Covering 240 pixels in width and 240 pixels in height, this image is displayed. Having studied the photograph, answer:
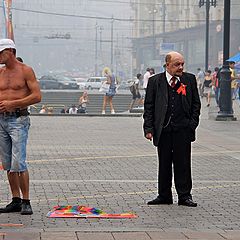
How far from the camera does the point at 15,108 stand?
31.8ft

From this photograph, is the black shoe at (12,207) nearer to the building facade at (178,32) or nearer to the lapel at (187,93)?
the lapel at (187,93)

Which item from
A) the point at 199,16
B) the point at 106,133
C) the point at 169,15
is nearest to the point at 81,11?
the point at 169,15

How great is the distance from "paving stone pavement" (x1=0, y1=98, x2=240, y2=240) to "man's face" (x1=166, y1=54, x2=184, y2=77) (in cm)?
161

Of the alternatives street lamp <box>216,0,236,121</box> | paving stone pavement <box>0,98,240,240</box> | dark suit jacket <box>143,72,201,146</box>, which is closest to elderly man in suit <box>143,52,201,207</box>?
dark suit jacket <box>143,72,201,146</box>

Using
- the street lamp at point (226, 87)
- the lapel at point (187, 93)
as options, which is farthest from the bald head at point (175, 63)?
the street lamp at point (226, 87)

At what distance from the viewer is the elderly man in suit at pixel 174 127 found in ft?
35.1

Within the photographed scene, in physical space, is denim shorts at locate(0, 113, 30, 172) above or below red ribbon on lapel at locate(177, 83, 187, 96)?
below

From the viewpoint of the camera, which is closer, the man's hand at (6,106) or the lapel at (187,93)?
the man's hand at (6,106)

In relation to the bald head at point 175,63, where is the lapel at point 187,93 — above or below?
below

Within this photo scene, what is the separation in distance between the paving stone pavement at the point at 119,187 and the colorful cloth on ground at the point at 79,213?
0.46 feet

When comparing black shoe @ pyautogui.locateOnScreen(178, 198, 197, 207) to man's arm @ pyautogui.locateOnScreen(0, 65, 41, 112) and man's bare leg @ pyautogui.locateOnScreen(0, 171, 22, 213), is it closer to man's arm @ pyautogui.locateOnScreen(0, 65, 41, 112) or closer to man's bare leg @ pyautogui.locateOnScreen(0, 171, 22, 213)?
man's bare leg @ pyautogui.locateOnScreen(0, 171, 22, 213)

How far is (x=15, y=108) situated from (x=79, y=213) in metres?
1.36

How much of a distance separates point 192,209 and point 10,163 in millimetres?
2216

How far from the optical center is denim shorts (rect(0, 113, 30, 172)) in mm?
9703
